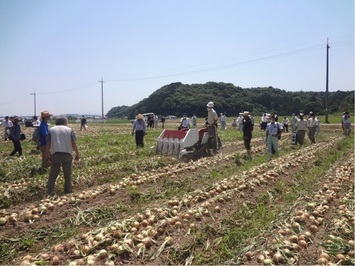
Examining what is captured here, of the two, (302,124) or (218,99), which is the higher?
(218,99)

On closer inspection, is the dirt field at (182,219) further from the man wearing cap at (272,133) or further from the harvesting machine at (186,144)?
the harvesting machine at (186,144)

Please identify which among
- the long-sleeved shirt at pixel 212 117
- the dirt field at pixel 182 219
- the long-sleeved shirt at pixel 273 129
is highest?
the long-sleeved shirt at pixel 212 117

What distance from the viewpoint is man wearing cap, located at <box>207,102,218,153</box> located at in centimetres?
1184

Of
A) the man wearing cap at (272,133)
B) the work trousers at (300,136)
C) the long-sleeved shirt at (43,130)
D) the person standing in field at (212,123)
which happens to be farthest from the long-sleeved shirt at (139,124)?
the work trousers at (300,136)

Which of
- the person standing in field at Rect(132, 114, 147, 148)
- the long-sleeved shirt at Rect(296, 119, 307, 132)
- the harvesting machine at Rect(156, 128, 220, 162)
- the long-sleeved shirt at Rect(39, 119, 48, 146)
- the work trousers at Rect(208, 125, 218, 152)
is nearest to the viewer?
the long-sleeved shirt at Rect(39, 119, 48, 146)

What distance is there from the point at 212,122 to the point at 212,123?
5 cm

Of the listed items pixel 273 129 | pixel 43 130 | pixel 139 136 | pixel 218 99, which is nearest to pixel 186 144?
pixel 139 136

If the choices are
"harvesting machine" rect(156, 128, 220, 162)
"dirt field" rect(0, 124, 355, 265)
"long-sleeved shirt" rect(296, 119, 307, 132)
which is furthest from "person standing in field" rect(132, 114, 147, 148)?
"long-sleeved shirt" rect(296, 119, 307, 132)

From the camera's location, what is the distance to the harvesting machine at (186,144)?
1141cm

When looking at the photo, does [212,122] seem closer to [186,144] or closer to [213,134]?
[213,134]

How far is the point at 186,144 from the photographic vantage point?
11.4 metres

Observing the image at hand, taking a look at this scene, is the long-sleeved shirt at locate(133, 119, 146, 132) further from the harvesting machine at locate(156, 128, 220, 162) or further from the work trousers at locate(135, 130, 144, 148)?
the harvesting machine at locate(156, 128, 220, 162)

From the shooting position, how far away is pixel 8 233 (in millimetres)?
4887

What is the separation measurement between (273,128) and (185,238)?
24.7ft
